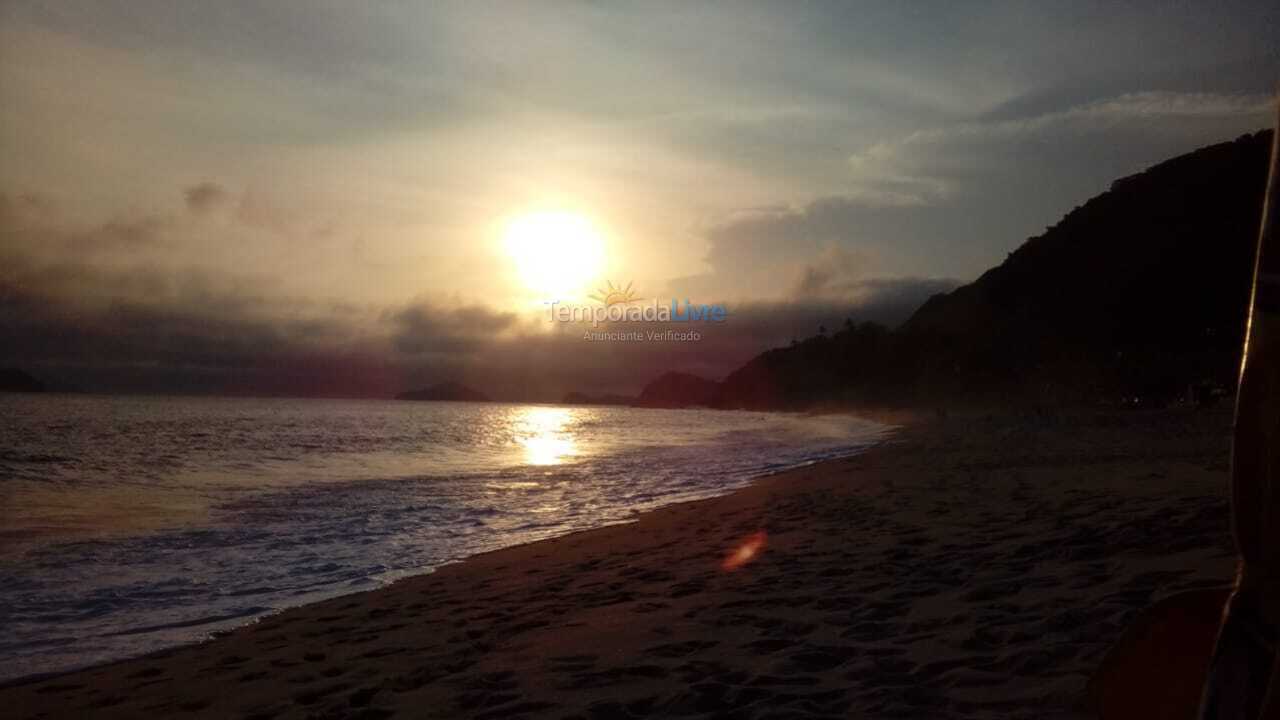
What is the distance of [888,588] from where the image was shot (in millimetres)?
5590

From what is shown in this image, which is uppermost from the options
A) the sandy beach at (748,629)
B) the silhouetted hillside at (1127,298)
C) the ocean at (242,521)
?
the silhouetted hillside at (1127,298)

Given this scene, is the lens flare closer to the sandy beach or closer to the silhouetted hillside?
the sandy beach

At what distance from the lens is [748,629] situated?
496 centimetres

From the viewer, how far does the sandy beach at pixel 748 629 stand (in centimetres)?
383

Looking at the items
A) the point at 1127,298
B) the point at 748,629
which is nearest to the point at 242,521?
the point at 748,629

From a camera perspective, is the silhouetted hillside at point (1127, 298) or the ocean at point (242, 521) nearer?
the ocean at point (242, 521)

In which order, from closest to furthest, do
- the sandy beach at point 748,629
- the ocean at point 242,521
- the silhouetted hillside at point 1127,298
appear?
1. the sandy beach at point 748,629
2. the ocean at point 242,521
3. the silhouetted hillside at point 1127,298

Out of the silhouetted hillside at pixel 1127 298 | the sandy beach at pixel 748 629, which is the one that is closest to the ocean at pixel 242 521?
the sandy beach at pixel 748 629

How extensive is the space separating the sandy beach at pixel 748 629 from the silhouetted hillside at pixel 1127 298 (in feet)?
189

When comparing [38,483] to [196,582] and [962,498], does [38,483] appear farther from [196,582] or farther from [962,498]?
[962,498]

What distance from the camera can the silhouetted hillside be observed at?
6962cm

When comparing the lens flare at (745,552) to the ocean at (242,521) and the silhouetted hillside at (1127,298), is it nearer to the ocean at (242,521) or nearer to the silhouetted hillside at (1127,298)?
the ocean at (242,521)

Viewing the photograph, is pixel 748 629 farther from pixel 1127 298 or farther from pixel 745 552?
pixel 1127 298

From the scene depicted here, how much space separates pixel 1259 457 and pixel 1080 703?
8.11 ft
